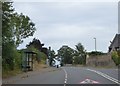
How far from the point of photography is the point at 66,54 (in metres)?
185

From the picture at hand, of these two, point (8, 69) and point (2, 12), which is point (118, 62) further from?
point (2, 12)

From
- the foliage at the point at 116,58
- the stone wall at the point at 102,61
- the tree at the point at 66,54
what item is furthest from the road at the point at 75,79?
the tree at the point at 66,54

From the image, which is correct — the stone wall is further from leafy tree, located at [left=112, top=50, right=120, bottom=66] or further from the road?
the road

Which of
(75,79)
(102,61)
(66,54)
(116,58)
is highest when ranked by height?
(66,54)

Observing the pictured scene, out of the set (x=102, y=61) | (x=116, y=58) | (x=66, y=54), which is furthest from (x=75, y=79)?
(x=66, y=54)

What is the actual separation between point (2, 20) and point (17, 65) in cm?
1492

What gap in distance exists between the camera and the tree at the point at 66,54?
180250 mm

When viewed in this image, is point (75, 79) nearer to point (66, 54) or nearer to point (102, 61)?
point (102, 61)

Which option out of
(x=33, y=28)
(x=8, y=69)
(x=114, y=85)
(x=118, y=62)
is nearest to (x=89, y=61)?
(x=118, y=62)

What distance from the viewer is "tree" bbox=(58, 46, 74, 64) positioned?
180 meters

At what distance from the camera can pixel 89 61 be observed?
114938 mm

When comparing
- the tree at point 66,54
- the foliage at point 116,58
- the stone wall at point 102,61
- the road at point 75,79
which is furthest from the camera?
the tree at point 66,54

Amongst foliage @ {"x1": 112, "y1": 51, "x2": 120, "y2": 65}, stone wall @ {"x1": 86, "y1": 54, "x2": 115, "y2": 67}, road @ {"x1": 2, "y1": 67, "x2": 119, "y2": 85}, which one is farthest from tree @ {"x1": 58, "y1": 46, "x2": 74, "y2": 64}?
road @ {"x1": 2, "y1": 67, "x2": 119, "y2": 85}

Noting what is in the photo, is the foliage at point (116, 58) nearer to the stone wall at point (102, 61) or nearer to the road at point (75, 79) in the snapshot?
the stone wall at point (102, 61)
